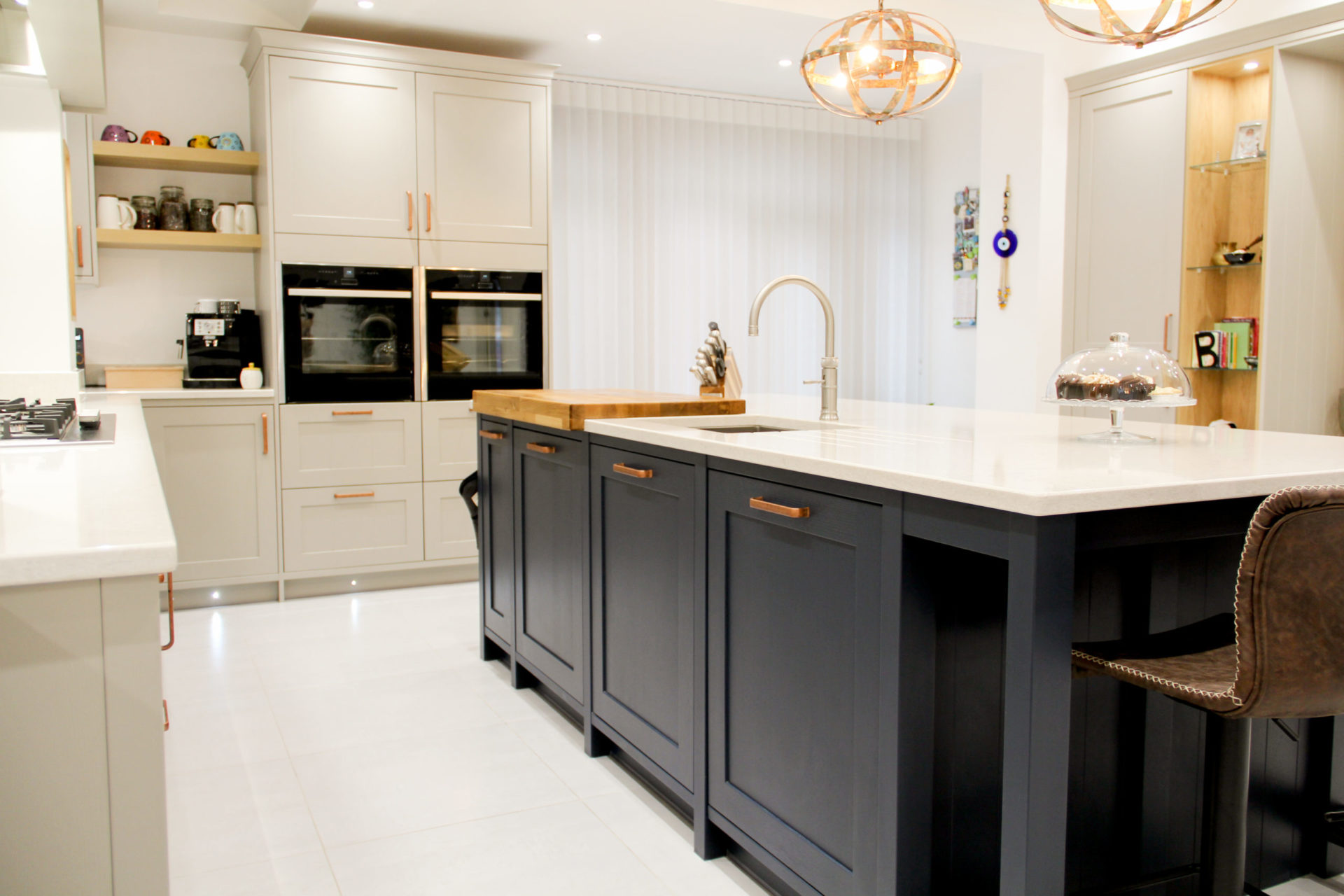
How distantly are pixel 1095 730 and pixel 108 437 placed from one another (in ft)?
6.80

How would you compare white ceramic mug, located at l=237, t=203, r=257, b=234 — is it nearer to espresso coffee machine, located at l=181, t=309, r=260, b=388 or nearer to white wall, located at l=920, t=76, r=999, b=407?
espresso coffee machine, located at l=181, t=309, r=260, b=388

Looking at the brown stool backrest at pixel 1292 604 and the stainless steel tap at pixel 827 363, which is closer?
the brown stool backrest at pixel 1292 604

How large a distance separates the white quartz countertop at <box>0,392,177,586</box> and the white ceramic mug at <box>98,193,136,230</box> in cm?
272

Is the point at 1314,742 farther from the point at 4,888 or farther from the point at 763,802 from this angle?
the point at 4,888

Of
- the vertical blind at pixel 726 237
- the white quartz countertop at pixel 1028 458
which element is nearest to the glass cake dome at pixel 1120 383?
the white quartz countertop at pixel 1028 458

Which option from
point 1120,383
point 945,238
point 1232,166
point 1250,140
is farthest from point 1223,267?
point 1120,383

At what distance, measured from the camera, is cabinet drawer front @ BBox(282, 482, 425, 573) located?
14.2 feet

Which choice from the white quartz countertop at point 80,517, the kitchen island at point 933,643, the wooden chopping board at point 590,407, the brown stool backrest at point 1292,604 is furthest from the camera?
the wooden chopping board at point 590,407

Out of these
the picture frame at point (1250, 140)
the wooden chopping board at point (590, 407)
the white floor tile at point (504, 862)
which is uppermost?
the picture frame at point (1250, 140)

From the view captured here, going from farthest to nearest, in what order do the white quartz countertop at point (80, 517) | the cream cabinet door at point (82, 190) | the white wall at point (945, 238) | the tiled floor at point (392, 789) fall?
the white wall at point (945, 238)
the cream cabinet door at point (82, 190)
the tiled floor at point (392, 789)
the white quartz countertop at point (80, 517)

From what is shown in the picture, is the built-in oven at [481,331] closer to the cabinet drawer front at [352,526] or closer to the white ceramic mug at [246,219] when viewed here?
the cabinet drawer front at [352,526]

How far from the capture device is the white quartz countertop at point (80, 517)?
3.33ft

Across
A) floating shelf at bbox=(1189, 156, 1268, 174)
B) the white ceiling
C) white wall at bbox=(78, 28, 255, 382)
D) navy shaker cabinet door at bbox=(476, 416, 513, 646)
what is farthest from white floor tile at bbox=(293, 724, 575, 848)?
floating shelf at bbox=(1189, 156, 1268, 174)

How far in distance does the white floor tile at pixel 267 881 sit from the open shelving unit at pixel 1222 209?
3.92m
